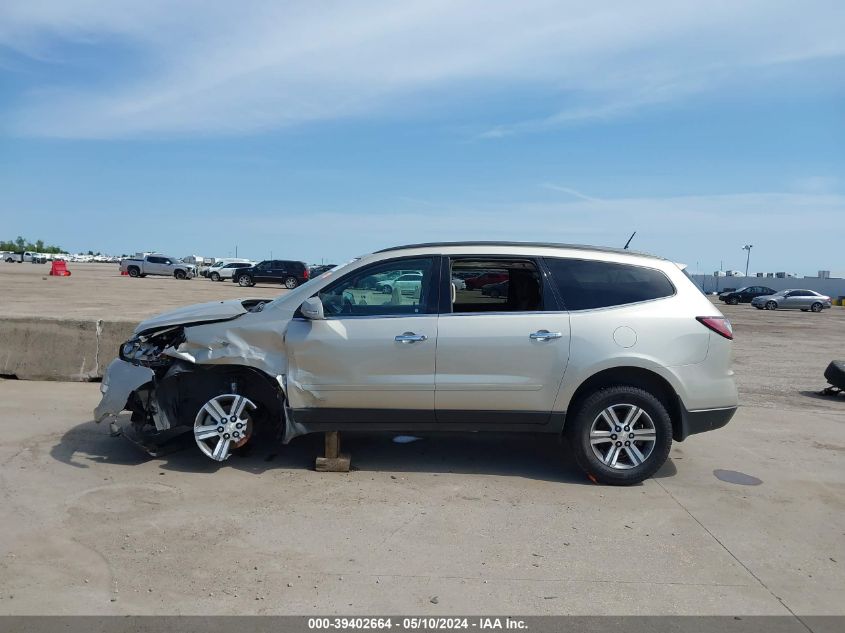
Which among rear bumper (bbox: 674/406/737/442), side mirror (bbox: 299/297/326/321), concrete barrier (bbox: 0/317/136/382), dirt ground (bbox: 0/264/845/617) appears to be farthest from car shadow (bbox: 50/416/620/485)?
concrete barrier (bbox: 0/317/136/382)

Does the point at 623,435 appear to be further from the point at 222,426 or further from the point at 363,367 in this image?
the point at 222,426

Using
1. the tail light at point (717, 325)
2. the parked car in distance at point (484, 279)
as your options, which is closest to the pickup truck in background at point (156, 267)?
the parked car in distance at point (484, 279)

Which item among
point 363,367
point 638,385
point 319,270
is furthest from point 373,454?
point 319,270

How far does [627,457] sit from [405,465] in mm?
1822

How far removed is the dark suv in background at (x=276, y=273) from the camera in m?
44.3

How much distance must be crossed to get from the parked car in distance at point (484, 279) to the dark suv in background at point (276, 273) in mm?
38820

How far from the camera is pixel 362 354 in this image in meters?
5.47

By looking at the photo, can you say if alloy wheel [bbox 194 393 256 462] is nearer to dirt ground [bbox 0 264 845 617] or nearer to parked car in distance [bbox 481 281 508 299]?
dirt ground [bbox 0 264 845 617]

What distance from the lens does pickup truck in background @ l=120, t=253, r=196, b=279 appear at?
50037 millimetres

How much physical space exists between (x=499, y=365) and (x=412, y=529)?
1.49 m

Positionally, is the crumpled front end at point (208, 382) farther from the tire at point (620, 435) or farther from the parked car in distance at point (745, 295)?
the parked car in distance at point (745, 295)

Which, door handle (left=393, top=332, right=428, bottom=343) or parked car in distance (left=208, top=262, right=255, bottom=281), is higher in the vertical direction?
door handle (left=393, top=332, right=428, bottom=343)

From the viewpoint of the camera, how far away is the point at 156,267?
50719 mm
